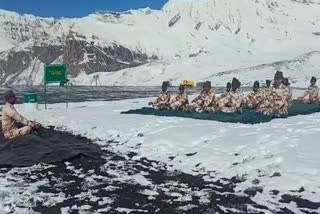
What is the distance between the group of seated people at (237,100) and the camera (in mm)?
14461

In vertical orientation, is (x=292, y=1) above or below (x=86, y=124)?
above

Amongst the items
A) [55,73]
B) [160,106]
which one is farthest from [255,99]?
[55,73]

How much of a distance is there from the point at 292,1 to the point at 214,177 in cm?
20128

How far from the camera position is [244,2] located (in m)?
199

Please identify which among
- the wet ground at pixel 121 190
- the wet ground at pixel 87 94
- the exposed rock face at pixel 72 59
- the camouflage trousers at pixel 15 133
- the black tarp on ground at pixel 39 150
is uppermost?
the exposed rock face at pixel 72 59

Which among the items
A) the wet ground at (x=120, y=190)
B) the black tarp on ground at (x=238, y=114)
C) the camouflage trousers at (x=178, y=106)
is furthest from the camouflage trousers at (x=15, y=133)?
the camouflage trousers at (x=178, y=106)

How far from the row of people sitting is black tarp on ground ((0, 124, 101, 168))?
5045 millimetres

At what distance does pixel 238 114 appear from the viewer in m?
14.5

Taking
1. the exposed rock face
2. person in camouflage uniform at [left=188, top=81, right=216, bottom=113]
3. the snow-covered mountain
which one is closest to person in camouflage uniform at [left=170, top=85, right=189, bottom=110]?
person in camouflage uniform at [left=188, top=81, right=216, bottom=113]

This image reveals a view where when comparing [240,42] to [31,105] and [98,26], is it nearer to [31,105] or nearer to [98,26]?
[98,26]

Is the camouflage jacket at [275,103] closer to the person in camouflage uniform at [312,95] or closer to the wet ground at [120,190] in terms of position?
the person in camouflage uniform at [312,95]

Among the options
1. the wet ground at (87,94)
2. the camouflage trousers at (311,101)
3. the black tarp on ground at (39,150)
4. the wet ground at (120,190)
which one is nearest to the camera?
the wet ground at (120,190)

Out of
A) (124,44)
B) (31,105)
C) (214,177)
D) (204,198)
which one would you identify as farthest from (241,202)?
(124,44)

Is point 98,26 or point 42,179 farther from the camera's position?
A: point 98,26
